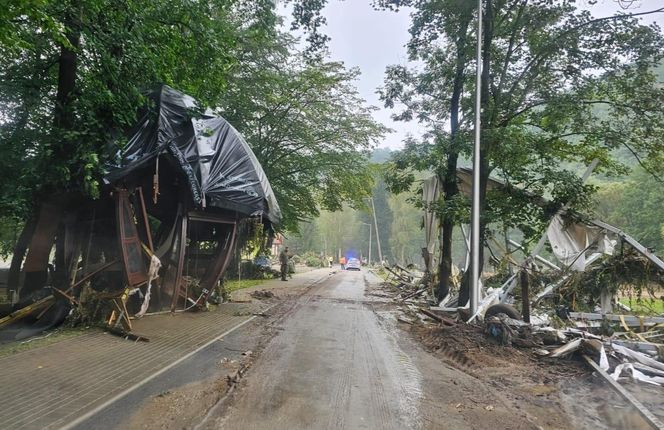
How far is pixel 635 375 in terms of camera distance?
19.4 ft

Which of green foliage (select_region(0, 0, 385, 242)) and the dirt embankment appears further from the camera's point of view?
green foliage (select_region(0, 0, 385, 242))

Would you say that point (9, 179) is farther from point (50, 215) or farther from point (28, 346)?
point (28, 346)

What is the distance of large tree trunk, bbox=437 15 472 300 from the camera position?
1320 centimetres

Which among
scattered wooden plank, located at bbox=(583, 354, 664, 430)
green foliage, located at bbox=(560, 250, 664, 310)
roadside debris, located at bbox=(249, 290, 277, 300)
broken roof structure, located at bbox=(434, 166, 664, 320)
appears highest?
broken roof structure, located at bbox=(434, 166, 664, 320)

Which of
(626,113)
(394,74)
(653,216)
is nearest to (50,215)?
(394,74)

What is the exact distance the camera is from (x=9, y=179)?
29.9 feet

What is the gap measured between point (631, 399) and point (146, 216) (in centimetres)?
973

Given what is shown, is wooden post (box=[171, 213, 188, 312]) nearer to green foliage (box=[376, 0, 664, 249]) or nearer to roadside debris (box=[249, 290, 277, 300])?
roadside debris (box=[249, 290, 277, 300])

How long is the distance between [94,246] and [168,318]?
2698mm

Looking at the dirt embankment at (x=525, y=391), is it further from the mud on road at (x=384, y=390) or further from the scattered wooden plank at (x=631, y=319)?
the scattered wooden plank at (x=631, y=319)

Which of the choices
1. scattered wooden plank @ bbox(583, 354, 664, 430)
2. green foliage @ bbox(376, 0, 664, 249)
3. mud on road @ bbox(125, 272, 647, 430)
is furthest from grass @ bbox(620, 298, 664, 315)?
mud on road @ bbox(125, 272, 647, 430)

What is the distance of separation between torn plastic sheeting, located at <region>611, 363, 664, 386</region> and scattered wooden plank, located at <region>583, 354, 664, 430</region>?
15 centimetres

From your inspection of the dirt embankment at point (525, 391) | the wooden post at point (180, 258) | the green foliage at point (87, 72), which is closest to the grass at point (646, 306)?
the dirt embankment at point (525, 391)

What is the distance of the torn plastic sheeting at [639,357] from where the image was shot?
20.7 feet
